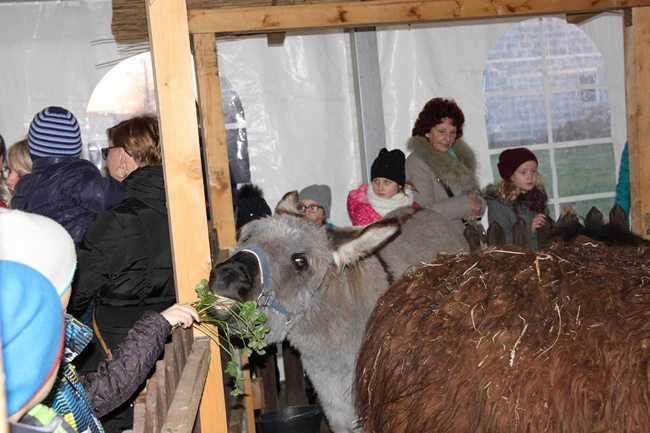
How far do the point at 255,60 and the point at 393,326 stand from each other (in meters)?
5.13

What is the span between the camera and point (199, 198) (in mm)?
2789

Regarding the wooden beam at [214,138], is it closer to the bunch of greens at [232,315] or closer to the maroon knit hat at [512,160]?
the bunch of greens at [232,315]

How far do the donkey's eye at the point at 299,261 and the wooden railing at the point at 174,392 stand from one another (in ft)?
3.59

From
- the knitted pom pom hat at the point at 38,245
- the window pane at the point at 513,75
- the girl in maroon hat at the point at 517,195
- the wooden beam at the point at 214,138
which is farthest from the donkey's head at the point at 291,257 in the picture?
the window pane at the point at 513,75

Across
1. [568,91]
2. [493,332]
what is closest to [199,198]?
[493,332]

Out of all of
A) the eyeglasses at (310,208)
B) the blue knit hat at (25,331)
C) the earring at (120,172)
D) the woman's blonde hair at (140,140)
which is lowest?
the eyeglasses at (310,208)

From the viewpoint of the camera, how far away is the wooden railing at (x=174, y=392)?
183 centimetres

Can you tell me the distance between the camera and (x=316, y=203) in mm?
5633

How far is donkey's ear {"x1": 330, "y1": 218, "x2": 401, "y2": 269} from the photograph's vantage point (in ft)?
12.0

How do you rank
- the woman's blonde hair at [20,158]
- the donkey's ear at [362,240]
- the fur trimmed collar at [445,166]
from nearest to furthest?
the donkey's ear at [362,240] < the woman's blonde hair at [20,158] < the fur trimmed collar at [445,166]

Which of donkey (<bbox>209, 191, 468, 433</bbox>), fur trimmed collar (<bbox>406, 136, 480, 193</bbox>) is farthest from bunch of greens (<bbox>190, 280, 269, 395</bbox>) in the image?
fur trimmed collar (<bbox>406, 136, 480, 193</bbox>)

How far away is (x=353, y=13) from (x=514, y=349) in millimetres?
3075

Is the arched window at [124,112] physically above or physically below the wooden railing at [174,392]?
above

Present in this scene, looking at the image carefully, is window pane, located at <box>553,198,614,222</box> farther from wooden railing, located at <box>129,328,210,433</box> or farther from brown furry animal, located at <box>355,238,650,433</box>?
wooden railing, located at <box>129,328,210,433</box>
